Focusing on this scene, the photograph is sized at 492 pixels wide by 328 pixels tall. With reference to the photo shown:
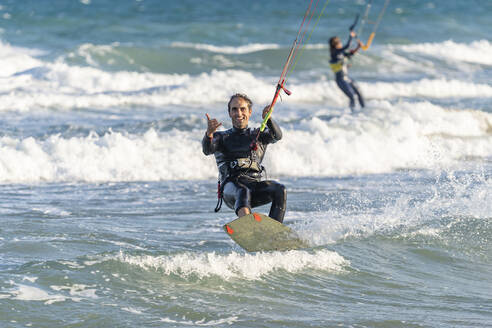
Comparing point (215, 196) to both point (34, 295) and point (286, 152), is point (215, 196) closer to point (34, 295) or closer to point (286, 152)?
point (286, 152)

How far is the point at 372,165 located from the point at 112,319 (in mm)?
8308

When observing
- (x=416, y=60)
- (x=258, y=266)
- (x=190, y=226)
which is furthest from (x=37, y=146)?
(x=416, y=60)

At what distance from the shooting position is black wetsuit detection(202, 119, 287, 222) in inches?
252

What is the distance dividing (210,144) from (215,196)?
3.54m

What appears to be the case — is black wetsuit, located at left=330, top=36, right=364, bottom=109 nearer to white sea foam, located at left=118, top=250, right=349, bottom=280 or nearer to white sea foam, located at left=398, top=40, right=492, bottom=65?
white sea foam, located at left=118, top=250, right=349, bottom=280

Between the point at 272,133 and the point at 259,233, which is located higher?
the point at 272,133

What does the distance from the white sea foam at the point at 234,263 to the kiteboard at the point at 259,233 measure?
85mm

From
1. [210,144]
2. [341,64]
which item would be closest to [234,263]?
[210,144]

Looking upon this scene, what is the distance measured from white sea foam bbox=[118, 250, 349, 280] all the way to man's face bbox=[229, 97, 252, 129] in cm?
119

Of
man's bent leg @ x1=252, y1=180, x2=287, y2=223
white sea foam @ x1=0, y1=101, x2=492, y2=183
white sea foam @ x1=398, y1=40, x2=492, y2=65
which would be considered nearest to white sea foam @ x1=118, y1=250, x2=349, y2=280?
man's bent leg @ x1=252, y1=180, x2=287, y2=223

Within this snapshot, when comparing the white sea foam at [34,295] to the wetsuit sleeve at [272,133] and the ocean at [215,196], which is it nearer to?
the ocean at [215,196]

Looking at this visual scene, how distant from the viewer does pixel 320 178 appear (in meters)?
11.5

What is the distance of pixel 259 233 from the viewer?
20.0 ft

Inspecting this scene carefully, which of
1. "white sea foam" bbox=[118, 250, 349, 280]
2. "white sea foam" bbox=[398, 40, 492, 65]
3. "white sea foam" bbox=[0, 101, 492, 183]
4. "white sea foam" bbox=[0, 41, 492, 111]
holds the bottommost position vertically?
"white sea foam" bbox=[118, 250, 349, 280]
